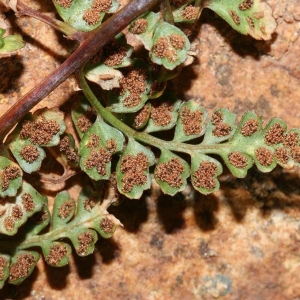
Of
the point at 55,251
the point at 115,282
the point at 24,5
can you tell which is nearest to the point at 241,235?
the point at 115,282

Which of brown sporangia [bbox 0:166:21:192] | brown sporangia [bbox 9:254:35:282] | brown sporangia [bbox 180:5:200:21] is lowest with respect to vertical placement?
brown sporangia [bbox 9:254:35:282]

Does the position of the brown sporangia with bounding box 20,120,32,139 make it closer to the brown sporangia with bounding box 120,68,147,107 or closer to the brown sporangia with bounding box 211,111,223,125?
the brown sporangia with bounding box 120,68,147,107

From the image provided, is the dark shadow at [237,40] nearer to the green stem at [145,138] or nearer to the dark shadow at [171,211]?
the green stem at [145,138]

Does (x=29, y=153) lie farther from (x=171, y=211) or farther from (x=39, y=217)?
(x=171, y=211)

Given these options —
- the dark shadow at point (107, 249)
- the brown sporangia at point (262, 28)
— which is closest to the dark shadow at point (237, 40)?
the brown sporangia at point (262, 28)

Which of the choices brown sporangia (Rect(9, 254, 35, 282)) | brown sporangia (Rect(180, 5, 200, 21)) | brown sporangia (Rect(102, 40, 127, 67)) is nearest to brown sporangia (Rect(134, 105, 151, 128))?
brown sporangia (Rect(102, 40, 127, 67))
